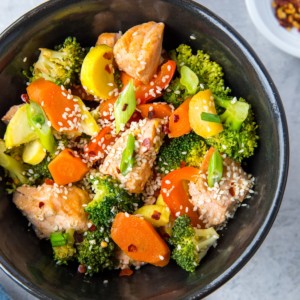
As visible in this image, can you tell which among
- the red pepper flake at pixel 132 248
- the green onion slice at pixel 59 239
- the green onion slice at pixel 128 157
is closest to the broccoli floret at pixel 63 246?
the green onion slice at pixel 59 239

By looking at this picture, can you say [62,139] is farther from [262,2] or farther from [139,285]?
[262,2]

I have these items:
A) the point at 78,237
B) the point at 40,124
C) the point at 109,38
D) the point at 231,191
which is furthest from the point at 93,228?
the point at 109,38

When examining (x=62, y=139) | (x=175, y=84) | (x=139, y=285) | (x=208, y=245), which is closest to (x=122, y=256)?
(x=139, y=285)

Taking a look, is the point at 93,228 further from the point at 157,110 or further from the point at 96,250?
the point at 157,110

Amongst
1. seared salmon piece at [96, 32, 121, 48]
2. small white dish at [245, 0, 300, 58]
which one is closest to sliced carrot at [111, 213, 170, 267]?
seared salmon piece at [96, 32, 121, 48]

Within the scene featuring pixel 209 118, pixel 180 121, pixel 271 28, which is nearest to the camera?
pixel 209 118

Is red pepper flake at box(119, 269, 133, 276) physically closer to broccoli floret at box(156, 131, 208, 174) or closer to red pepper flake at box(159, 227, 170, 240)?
red pepper flake at box(159, 227, 170, 240)
